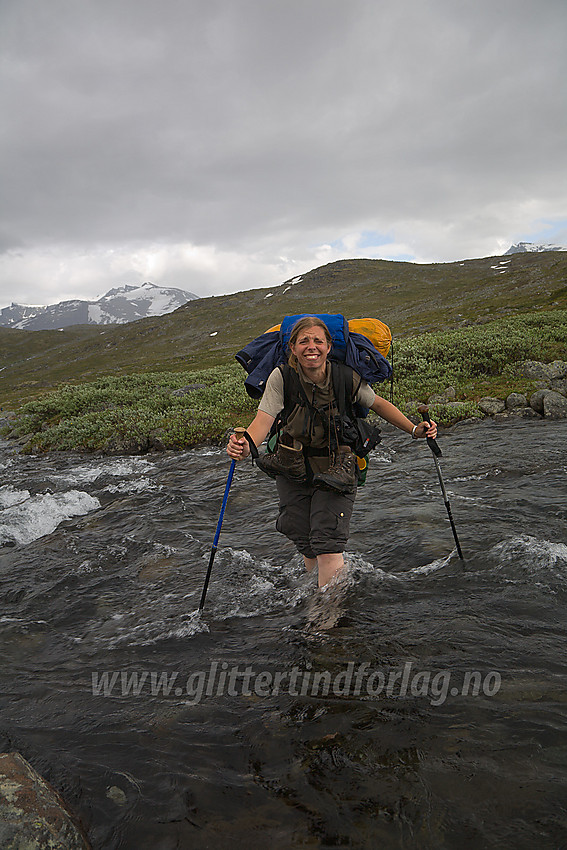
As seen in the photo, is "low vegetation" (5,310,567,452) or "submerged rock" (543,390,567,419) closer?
"submerged rock" (543,390,567,419)

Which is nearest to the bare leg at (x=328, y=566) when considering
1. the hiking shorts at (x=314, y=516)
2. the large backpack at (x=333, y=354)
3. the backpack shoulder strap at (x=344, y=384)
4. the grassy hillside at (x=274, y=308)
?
the hiking shorts at (x=314, y=516)

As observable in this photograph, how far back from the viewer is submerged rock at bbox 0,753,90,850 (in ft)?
11.4

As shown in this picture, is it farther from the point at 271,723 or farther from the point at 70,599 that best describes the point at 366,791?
the point at 70,599

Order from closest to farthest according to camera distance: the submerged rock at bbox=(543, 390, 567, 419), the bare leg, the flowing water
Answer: the flowing water → the bare leg → the submerged rock at bbox=(543, 390, 567, 419)

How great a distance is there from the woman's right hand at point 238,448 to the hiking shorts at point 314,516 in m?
1.22

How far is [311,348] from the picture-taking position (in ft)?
20.2

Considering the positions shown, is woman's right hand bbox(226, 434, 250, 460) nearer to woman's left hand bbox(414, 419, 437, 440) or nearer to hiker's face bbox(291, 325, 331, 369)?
hiker's face bbox(291, 325, 331, 369)

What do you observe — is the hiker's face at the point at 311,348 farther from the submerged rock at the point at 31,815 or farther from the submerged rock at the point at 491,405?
the submerged rock at the point at 491,405

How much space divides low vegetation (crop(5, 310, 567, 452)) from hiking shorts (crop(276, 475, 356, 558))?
13248mm

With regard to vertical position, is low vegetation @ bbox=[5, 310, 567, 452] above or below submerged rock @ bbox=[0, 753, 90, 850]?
above

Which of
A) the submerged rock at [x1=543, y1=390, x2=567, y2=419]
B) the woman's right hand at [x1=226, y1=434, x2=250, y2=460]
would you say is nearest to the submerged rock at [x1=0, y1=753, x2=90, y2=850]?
the woman's right hand at [x1=226, y1=434, x2=250, y2=460]

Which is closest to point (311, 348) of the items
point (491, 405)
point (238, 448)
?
point (238, 448)

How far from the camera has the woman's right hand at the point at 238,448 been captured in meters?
6.11

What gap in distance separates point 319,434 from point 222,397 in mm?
19553
